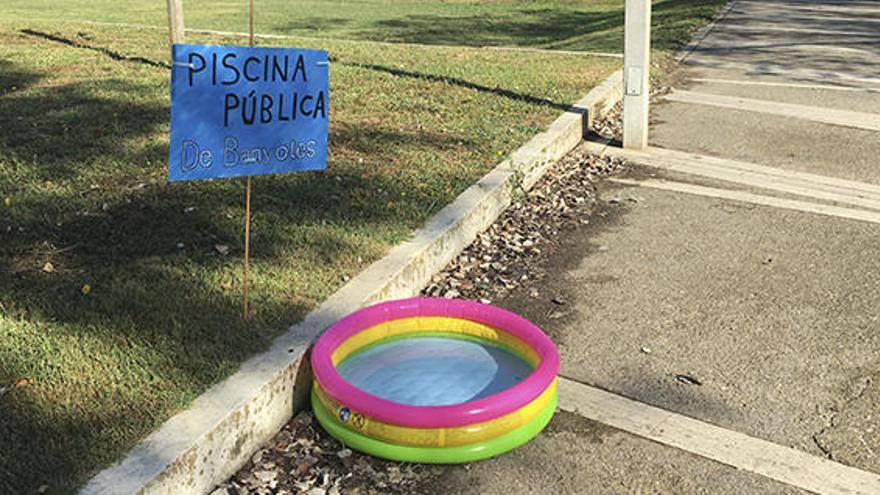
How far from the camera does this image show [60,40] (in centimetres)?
1210

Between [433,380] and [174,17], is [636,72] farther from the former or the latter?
[174,17]

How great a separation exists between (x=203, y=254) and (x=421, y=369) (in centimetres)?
A: 134

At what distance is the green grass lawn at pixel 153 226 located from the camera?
3.16 metres

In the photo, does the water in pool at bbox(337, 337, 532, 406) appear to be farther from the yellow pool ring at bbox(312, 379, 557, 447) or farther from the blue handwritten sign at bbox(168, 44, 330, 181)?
the blue handwritten sign at bbox(168, 44, 330, 181)

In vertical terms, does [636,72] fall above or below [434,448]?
above

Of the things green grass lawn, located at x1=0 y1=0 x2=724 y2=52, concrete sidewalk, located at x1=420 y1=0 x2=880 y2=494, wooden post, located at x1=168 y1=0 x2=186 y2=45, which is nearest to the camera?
concrete sidewalk, located at x1=420 y1=0 x2=880 y2=494

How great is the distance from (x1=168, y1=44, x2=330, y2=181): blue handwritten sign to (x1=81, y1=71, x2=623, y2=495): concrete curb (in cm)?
67

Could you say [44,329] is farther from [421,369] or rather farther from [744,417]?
[744,417]

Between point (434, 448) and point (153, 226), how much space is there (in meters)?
2.42

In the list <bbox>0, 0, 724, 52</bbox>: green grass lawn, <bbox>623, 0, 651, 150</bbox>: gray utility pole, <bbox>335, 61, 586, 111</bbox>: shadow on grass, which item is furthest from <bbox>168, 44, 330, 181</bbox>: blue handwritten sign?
<bbox>0, 0, 724, 52</bbox>: green grass lawn

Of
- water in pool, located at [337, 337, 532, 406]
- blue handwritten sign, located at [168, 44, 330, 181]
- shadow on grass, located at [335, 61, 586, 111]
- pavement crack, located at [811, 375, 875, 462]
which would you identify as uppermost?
blue handwritten sign, located at [168, 44, 330, 181]

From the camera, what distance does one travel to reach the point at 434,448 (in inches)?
123

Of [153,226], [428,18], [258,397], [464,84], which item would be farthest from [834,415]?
[428,18]

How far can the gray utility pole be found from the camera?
22.8ft
